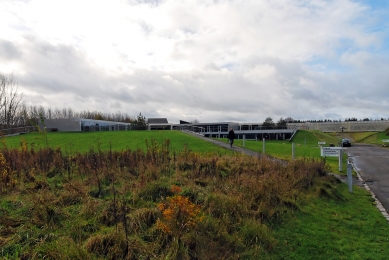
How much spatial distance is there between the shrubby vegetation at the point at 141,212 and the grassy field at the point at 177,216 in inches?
0.7

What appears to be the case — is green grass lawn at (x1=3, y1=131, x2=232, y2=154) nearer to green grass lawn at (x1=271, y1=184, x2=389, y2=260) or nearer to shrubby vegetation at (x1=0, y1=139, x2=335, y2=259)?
shrubby vegetation at (x1=0, y1=139, x2=335, y2=259)

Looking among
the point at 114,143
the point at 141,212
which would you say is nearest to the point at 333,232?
the point at 141,212

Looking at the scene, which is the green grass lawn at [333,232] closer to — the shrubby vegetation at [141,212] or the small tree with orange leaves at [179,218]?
the shrubby vegetation at [141,212]

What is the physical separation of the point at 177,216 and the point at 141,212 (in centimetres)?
85

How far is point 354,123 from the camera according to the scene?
88.0 m

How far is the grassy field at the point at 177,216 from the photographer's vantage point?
4105mm

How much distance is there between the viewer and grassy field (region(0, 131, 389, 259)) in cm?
411

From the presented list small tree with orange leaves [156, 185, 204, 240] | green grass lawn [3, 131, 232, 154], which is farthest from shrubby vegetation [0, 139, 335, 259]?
green grass lawn [3, 131, 232, 154]

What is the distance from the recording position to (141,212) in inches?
199

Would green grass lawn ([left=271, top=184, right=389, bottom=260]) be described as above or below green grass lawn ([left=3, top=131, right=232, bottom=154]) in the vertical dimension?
below

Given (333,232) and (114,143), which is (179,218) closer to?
(333,232)

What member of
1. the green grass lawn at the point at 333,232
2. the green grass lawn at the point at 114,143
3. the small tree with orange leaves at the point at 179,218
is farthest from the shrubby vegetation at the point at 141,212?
the green grass lawn at the point at 114,143

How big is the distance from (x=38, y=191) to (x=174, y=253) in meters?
3.87

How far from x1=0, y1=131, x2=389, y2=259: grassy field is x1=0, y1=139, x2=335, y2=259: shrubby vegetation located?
0.02 meters
